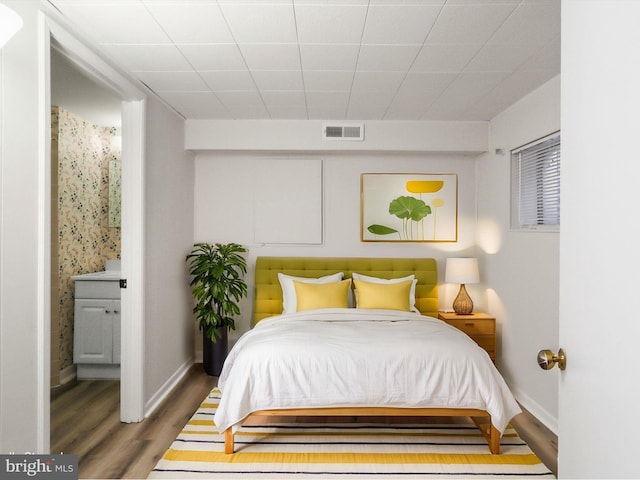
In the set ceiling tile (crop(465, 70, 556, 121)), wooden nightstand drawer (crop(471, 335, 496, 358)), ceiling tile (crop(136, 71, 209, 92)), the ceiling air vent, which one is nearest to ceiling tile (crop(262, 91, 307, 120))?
the ceiling air vent

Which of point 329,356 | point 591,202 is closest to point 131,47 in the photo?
point 329,356

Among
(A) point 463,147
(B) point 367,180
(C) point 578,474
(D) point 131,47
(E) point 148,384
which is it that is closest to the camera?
(C) point 578,474

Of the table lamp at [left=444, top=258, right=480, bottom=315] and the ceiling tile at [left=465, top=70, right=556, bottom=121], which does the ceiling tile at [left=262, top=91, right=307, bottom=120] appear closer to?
the ceiling tile at [left=465, top=70, right=556, bottom=121]

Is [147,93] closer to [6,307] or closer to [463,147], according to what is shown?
[6,307]

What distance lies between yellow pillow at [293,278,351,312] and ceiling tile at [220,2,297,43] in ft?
7.37

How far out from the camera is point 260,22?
2377mm

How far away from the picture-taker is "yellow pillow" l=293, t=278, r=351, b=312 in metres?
4.08

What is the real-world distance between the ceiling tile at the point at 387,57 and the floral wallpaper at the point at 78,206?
2.82 metres

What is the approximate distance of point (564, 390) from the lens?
1174 millimetres

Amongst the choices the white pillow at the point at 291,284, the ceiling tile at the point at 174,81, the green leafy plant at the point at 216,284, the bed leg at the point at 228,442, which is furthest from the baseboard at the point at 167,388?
the ceiling tile at the point at 174,81

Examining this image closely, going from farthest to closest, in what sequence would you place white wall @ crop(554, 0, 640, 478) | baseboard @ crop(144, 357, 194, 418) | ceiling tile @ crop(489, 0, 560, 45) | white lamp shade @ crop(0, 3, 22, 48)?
baseboard @ crop(144, 357, 194, 418) → ceiling tile @ crop(489, 0, 560, 45) → white lamp shade @ crop(0, 3, 22, 48) → white wall @ crop(554, 0, 640, 478)

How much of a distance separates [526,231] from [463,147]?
1.23 metres

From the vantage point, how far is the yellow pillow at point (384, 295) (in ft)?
13.5
